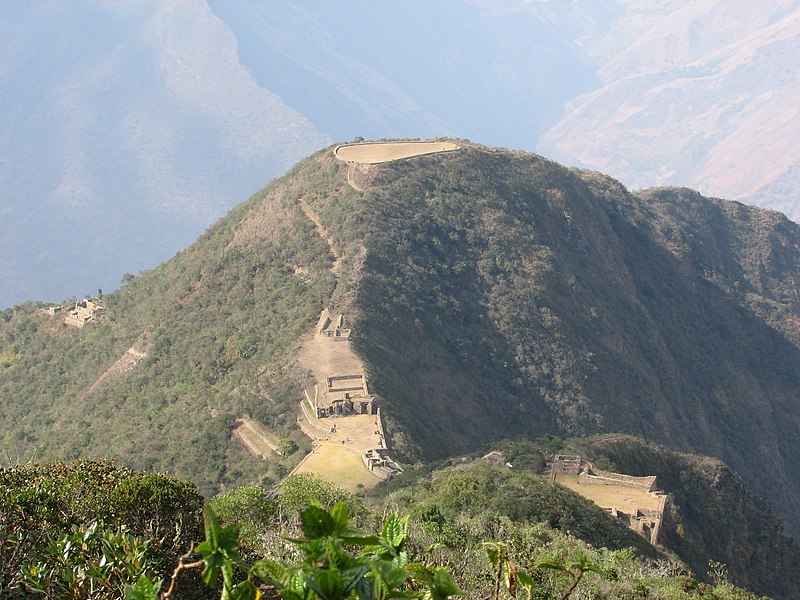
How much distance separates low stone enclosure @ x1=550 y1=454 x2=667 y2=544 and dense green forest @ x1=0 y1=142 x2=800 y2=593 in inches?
79.5

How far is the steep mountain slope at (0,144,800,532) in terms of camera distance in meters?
49.8

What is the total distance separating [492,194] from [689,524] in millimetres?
33668

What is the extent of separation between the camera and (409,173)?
70.2m

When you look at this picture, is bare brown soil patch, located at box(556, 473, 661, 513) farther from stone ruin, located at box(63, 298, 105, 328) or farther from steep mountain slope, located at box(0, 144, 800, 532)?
stone ruin, located at box(63, 298, 105, 328)

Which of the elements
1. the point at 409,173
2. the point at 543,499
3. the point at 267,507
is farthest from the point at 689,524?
the point at 409,173

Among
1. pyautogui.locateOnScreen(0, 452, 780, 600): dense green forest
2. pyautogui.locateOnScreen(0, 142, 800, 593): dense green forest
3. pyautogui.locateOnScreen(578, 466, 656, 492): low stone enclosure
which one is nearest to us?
pyautogui.locateOnScreen(0, 452, 780, 600): dense green forest

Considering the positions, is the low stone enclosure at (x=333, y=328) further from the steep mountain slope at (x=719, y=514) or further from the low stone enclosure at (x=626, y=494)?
the steep mountain slope at (x=719, y=514)

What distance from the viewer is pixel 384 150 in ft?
247

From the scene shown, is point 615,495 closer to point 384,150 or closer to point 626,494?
point 626,494

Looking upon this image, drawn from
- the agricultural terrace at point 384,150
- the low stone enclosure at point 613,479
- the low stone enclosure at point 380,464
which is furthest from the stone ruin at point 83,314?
the low stone enclosure at point 613,479

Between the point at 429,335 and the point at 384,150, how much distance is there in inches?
868

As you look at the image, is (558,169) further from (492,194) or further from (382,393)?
(382,393)

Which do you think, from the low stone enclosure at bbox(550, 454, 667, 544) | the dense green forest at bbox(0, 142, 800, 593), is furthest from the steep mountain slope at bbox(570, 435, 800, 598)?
the low stone enclosure at bbox(550, 454, 667, 544)

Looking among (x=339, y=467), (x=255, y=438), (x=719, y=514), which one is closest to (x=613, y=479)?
(x=719, y=514)
